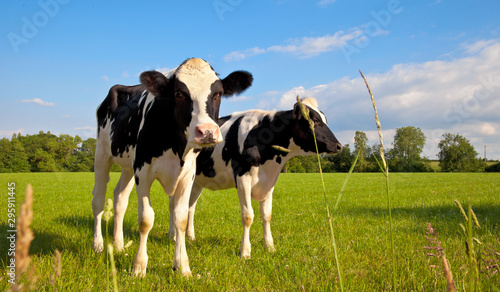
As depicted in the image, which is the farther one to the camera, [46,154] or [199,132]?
[46,154]

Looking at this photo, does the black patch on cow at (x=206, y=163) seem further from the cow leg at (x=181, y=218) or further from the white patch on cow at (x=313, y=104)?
the white patch on cow at (x=313, y=104)

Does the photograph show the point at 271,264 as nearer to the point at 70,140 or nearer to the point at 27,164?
the point at 27,164

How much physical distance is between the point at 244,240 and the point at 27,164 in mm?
73261

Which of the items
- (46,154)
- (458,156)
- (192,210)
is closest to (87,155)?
(46,154)

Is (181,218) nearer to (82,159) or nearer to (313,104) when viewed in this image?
(313,104)

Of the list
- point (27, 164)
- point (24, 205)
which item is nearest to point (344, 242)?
point (24, 205)

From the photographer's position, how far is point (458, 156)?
8519cm

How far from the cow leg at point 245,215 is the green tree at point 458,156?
9226cm

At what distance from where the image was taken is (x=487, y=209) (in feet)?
31.3

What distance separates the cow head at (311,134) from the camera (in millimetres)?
5316

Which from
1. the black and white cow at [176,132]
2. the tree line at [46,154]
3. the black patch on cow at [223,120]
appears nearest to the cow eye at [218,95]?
the black and white cow at [176,132]

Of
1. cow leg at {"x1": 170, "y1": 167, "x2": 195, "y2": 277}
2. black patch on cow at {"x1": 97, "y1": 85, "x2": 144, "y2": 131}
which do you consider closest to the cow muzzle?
cow leg at {"x1": 170, "y1": 167, "x2": 195, "y2": 277}

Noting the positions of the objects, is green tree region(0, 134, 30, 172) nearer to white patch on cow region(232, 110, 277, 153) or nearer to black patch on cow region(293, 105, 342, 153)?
white patch on cow region(232, 110, 277, 153)

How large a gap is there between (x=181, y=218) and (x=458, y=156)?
319 ft
